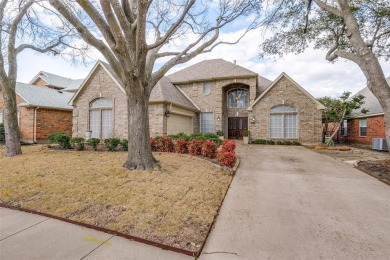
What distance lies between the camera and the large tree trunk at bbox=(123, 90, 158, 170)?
253 inches

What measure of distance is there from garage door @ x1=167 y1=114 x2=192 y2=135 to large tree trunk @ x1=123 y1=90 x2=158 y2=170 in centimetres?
763

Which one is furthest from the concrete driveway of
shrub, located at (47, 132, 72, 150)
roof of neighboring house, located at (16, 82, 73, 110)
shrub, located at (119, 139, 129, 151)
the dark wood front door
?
roof of neighboring house, located at (16, 82, 73, 110)

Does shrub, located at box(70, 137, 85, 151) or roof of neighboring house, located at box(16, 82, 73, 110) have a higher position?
roof of neighboring house, located at box(16, 82, 73, 110)

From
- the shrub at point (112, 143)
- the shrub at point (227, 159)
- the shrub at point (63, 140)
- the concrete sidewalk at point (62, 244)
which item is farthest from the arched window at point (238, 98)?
the concrete sidewalk at point (62, 244)

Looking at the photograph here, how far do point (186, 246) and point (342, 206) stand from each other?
139 inches

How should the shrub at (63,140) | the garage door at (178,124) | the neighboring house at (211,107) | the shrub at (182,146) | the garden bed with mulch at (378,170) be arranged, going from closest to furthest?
the garden bed with mulch at (378,170) → the shrub at (182,146) → the shrub at (63,140) → the neighboring house at (211,107) → the garage door at (178,124)

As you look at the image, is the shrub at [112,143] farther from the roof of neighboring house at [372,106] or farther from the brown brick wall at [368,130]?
the roof of neighboring house at [372,106]

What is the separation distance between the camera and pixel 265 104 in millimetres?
16047

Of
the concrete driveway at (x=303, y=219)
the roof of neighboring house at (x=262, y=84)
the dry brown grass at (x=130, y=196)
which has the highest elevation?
the roof of neighboring house at (x=262, y=84)

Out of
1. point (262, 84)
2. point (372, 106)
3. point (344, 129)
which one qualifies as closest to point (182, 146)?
point (262, 84)

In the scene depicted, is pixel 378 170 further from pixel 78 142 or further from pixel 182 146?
pixel 78 142

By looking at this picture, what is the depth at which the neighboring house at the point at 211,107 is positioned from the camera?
14.2 meters

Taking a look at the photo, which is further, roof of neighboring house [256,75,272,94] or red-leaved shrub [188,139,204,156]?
roof of neighboring house [256,75,272,94]

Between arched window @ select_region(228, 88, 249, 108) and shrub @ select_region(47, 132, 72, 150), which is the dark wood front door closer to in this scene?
arched window @ select_region(228, 88, 249, 108)
